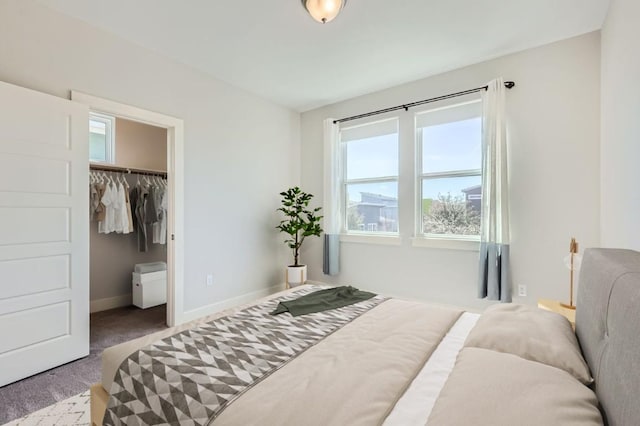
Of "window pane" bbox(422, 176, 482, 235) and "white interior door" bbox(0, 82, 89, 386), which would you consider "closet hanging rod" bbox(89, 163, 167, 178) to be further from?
"window pane" bbox(422, 176, 482, 235)

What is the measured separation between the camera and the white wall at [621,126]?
1.57m

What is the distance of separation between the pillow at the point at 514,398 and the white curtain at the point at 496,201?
2224 mm

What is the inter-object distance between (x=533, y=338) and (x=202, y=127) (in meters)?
3.41

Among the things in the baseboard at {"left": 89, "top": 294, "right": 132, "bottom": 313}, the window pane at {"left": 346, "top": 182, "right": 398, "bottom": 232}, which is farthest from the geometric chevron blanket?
the baseboard at {"left": 89, "top": 294, "right": 132, "bottom": 313}

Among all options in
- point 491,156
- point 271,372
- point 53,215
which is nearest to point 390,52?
point 491,156

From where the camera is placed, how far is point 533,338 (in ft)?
3.51

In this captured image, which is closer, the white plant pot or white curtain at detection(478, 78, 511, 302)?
white curtain at detection(478, 78, 511, 302)

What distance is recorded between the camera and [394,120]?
3.75 metres

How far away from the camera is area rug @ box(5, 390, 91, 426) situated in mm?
1681

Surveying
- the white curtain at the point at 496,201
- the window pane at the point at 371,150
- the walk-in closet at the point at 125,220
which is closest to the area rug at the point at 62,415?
the walk-in closet at the point at 125,220

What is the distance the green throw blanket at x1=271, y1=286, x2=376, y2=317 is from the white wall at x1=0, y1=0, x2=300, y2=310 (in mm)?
1808

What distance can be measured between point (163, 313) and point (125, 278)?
83 centimetres

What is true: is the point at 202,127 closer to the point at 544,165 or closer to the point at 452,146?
the point at 452,146

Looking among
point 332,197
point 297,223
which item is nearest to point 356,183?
point 332,197
